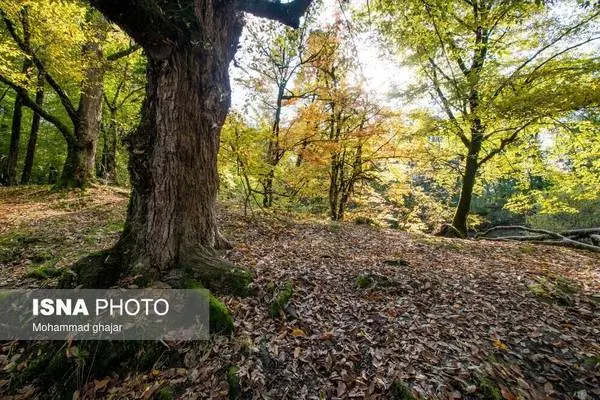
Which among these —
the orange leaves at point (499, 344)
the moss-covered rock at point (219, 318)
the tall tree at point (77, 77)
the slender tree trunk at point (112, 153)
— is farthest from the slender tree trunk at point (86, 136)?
the orange leaves at point (499, 344)

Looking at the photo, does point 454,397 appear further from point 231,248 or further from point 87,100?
point 87,100

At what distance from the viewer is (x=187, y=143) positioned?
146 inches

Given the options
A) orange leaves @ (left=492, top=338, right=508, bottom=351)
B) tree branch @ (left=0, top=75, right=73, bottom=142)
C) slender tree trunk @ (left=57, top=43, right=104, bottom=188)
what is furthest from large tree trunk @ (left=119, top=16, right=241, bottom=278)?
tree branch @ (left=0, top=75, right=73, bottom=142)

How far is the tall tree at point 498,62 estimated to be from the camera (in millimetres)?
6230

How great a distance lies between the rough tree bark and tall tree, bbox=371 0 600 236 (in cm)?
367

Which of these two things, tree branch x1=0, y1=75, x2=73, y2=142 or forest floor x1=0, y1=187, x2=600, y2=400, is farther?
tree branch x1=0, y1=75, x2=73, y2=142

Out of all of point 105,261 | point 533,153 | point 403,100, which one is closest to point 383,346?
point 105,261

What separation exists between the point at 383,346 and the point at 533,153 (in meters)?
11.1

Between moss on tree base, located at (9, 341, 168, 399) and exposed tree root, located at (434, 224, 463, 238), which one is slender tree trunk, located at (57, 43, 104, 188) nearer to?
moss on tree base, located at (9, 341, 168, 399)

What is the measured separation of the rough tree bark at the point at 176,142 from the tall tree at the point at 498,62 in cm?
367

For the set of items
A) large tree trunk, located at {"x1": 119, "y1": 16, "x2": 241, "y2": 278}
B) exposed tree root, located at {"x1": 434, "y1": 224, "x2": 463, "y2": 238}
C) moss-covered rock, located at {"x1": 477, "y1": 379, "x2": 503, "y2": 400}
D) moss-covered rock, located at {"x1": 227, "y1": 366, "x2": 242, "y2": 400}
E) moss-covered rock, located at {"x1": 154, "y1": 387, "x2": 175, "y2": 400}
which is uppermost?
large tree trunk, located at {"x1": 119, "y1": 16, "x2": 241, "y2": 278}

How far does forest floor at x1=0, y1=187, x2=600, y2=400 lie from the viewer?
8.77ft

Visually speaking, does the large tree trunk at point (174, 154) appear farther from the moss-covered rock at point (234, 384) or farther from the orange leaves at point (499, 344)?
the orange leaves at point (499, 344)

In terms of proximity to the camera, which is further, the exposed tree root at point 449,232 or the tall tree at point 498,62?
the exposed tree root at point 449,232
